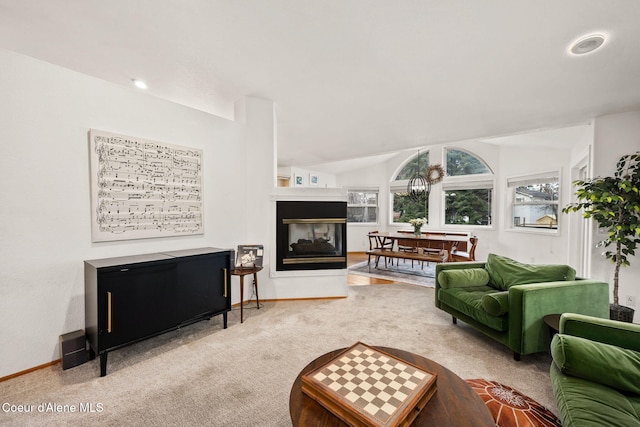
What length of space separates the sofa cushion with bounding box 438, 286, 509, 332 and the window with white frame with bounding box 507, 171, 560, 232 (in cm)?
368

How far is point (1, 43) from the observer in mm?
2447

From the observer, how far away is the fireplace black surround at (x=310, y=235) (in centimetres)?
360

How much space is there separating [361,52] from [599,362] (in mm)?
2645

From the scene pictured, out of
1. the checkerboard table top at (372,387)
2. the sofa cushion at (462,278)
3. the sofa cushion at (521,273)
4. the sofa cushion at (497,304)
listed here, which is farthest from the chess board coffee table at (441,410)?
the sofa cushion at (521,273)

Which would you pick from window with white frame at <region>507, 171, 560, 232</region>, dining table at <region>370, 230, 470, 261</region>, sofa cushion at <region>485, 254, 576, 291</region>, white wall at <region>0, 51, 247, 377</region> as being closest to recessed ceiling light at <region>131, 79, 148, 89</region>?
white wall at <region>0, 51, 247, 377</region>

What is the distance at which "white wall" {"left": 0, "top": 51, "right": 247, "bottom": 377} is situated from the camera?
6.31 ft

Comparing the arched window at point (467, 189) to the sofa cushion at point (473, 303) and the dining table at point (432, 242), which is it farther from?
the sofa cushion at point (473, 303)

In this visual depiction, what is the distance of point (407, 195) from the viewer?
770cm

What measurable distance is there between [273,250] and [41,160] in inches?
93.2

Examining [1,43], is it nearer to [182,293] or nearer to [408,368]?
[182,293]

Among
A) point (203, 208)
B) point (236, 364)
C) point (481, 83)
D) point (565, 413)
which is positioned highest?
point (481, 83)

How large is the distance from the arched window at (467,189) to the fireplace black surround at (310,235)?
15.0 ft

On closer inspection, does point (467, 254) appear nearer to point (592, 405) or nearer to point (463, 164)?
point (463, 164)

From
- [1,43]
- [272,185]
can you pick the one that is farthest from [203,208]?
[1,43]
